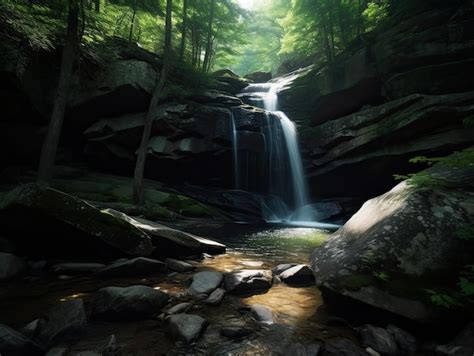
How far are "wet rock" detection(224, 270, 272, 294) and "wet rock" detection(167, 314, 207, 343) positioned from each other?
1251 mm

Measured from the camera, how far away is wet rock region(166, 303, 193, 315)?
374 cm

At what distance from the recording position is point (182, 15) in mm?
20359

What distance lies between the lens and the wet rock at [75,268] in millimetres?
5117

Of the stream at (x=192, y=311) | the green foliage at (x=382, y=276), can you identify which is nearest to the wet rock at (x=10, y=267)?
the stream at (x=192, y=311)

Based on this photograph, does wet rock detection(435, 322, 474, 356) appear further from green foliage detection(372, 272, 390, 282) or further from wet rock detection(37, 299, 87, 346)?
wet rock detection(37, 299, 87, 346)

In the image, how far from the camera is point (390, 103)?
48.0 feet

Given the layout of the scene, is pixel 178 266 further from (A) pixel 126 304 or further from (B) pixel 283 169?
(B) pixel 283 169

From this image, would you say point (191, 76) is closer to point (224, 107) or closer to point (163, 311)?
point (224, 107)

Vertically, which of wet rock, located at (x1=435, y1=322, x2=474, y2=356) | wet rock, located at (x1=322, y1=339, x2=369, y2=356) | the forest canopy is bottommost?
wet rock, located at (x1=322, y1=339, x2=369, y2=356)

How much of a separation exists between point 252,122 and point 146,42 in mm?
14170

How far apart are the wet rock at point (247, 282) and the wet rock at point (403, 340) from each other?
7.11 ft

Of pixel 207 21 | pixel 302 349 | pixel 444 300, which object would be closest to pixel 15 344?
pixel 302 349

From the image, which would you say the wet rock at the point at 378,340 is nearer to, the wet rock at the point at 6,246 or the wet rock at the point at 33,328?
the wet rock at the point at 33,328

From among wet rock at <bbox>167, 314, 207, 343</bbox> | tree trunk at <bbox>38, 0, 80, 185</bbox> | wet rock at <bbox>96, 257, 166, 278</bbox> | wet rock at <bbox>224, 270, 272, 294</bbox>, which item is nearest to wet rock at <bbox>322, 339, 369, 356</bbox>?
wet rock at <bbox>167, 314, 207, 343</bbox>
